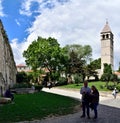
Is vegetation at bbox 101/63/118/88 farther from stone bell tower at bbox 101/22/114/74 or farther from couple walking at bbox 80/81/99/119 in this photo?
couple walking at bbox 80/81/99/119

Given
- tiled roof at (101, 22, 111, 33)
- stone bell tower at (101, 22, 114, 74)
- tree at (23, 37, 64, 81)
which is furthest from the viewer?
tiled roof at (101, 22, 111, 33)

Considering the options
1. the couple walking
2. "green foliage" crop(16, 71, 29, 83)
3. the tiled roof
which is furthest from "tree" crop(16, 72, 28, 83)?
the couple walking

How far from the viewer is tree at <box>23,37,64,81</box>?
80.4 m

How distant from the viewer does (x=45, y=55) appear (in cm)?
8088

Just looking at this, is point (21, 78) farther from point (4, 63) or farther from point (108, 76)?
point (4, 63)

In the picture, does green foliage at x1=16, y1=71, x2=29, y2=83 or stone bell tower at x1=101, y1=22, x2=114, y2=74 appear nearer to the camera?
green foliage at x1=16, y1=71, x2=29, y2=83

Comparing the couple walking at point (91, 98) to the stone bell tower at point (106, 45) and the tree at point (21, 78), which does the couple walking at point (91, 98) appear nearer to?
the tree at point (21, 78)

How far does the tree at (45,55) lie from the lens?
8044cm

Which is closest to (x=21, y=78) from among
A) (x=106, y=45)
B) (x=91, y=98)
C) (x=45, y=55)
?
(x=45, y=55)

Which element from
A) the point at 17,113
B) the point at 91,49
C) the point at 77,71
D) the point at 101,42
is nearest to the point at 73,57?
the point at 77,71

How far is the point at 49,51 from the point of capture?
80.4 meters

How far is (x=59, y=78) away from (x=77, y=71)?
11554mm

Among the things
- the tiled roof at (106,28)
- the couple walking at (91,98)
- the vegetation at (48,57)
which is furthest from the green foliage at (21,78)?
the couple walking at (91,98)

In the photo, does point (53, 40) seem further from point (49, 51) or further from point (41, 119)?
point (41, 119)
